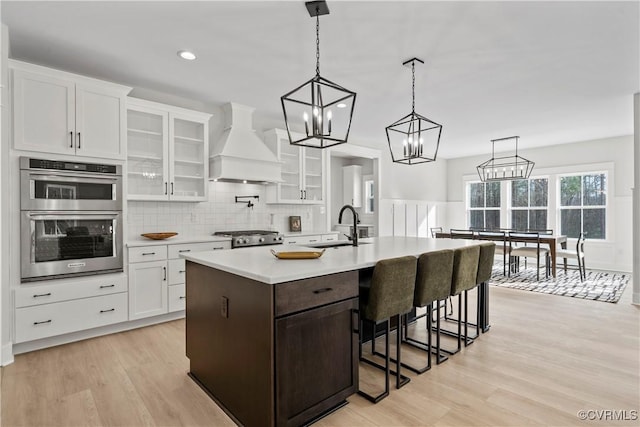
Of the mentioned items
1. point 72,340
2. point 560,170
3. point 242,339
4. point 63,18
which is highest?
point 63,18

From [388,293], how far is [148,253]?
2.65 meters

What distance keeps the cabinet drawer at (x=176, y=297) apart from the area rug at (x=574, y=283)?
474 cm

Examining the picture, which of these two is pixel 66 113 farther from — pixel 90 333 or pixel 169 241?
pixel 90 333

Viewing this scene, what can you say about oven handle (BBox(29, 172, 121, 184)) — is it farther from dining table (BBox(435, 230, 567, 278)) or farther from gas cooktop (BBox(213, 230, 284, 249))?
dining table (BBox(435, 230, 567, 278))

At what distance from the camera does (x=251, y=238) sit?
4.31 m

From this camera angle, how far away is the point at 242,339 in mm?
1901

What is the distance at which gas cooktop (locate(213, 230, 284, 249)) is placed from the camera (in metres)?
4.18

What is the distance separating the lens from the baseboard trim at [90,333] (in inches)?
116

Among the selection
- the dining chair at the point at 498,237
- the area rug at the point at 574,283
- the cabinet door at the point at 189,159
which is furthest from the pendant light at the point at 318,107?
the area rug at the point at 574,283

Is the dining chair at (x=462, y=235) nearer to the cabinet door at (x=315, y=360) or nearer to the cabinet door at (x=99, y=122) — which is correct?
the cabinet door at (x=315, y=360)

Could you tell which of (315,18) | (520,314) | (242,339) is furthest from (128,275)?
(520,314)

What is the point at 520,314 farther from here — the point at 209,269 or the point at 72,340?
the point at 72,340

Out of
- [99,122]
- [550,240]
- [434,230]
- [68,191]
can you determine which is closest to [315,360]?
[68,191]

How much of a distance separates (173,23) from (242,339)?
2.42 m
